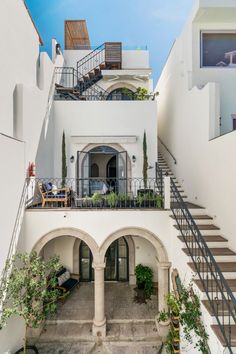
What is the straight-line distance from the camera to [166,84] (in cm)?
1377

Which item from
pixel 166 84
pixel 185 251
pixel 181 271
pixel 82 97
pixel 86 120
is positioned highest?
pixel 166 84

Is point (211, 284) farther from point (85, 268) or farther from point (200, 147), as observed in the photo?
point (85, 268)

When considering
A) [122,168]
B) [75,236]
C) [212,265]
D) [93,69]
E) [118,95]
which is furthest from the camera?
[118,95]

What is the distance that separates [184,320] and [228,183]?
3.77 meters

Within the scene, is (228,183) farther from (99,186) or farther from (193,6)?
(193,6)

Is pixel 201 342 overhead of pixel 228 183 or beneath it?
beneath

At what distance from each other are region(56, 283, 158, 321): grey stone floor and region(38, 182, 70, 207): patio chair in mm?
4296

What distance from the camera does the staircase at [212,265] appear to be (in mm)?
3770

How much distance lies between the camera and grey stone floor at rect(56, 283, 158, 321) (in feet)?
27.5

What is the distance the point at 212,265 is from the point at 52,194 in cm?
616

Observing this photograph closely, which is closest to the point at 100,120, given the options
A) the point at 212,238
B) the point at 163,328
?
the point at 212,238

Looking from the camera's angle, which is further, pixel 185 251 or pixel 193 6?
pixel 193 6

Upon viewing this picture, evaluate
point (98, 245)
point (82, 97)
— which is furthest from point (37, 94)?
point (98, 245)

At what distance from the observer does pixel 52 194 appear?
28.5 ft
